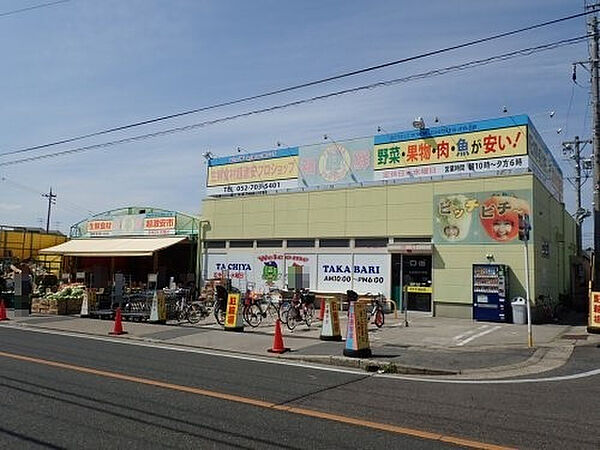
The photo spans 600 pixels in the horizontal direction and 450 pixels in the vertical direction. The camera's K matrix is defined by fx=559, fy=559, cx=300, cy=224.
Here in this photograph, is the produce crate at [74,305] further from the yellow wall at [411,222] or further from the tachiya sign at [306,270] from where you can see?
the yellow wall at [411,222]

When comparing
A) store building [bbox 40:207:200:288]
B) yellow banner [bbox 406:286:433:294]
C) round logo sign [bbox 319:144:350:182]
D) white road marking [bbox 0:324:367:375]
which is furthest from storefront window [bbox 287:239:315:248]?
white road marking [bbox 0:324:367:375]

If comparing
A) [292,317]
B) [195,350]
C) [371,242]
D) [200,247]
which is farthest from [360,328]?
[200,247]

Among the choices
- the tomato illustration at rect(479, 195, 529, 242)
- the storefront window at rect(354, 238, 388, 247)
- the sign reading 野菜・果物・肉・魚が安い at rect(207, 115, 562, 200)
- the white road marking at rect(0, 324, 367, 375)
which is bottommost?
the white road marking at rect(0, 324, 367, 375)

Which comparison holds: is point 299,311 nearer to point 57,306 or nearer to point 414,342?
point 414,342

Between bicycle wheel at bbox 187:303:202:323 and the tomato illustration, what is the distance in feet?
35.3

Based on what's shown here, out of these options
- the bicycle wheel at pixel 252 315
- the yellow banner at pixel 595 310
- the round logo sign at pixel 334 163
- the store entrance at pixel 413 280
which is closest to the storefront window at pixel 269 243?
the round logo sign at pixel 334 163

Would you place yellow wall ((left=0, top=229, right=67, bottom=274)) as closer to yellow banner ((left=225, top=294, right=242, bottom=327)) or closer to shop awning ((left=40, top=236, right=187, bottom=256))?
shop awning ((left=40, top=236, right=187, bottom=256))

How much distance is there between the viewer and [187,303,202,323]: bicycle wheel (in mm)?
19406

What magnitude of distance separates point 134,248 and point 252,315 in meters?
14.5

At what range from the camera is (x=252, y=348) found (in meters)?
13.2

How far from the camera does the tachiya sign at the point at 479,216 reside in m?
19.7

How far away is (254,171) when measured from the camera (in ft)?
91.7

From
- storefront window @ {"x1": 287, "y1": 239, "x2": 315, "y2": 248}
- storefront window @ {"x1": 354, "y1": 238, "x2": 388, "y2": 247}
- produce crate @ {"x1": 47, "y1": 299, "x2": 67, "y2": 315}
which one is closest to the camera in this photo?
produce crate @ {"x1": 47, "y1": 299, "x2": 67, "y2": 315}

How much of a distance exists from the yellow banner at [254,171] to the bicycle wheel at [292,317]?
9.96m
